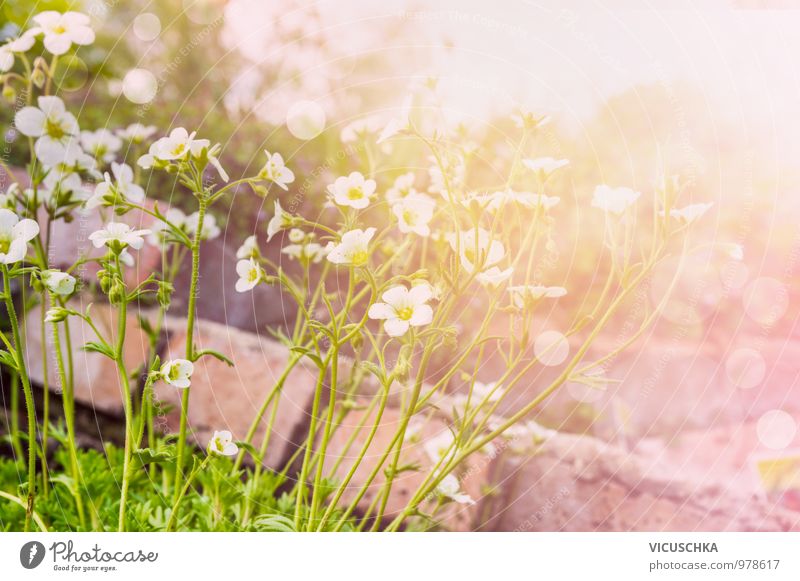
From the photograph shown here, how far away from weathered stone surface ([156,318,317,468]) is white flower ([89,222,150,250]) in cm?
34

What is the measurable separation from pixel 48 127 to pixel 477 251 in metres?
0.45

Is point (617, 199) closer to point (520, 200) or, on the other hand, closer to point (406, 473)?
point (520, 200)

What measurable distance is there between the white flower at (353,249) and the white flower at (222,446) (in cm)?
18

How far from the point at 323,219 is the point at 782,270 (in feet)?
2.06

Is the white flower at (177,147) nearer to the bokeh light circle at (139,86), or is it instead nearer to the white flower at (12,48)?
the white flower at (12,48)

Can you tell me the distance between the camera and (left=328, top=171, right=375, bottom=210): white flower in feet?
1.66

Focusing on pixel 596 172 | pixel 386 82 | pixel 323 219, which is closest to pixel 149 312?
pixel 323 219

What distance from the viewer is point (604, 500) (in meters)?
0.79

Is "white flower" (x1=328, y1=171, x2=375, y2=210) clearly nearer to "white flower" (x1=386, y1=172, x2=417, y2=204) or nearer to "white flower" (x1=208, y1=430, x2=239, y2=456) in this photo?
"white flower" (x1=386, y1=172, x2=417, y2=204)

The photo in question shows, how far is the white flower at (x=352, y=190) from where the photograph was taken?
0.50 m

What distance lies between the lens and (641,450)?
2.70 ft

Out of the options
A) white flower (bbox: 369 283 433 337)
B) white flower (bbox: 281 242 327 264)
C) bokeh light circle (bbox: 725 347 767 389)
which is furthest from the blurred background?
white flower (bbox: 369 283 433 337)

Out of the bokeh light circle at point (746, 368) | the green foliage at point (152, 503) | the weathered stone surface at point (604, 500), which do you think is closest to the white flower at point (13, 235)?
the green foliage at point (152, 503)
